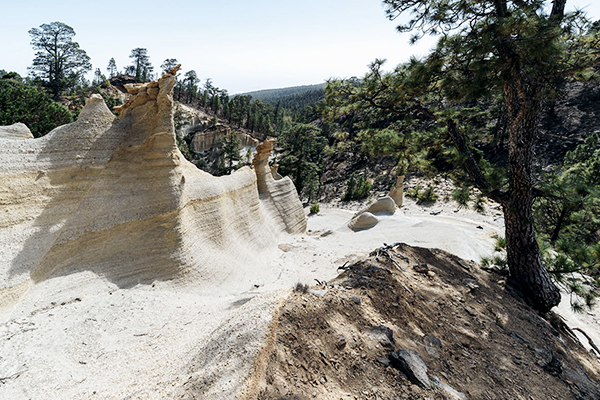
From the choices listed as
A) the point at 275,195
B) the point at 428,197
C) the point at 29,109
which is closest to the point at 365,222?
the point at 275,195

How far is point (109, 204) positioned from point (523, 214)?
8.15 m

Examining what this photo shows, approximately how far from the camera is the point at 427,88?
616 centimetres

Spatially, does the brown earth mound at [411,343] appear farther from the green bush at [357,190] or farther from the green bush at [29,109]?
the green bush at [357,190]

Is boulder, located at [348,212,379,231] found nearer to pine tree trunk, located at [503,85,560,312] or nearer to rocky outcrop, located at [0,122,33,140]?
pine tree trunk, located at [503,85,560,312]

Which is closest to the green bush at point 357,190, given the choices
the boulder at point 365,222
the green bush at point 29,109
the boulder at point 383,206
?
the boulder at point 383,206

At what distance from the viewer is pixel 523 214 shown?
545 cm

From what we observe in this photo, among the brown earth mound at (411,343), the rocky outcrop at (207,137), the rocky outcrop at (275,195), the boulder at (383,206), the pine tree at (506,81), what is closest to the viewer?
the brown earth mound at (411,343)

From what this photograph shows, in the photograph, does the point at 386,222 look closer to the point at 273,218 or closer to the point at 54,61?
the point at 273,218

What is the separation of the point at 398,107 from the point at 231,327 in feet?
20.1

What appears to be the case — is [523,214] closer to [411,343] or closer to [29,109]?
[411,343]

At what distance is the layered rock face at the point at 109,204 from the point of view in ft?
15.1

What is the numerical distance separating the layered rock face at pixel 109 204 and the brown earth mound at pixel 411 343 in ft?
12.4

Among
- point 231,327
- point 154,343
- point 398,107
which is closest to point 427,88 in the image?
point 398,107

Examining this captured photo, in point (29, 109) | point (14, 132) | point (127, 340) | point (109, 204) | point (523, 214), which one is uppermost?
point (29, 109)
